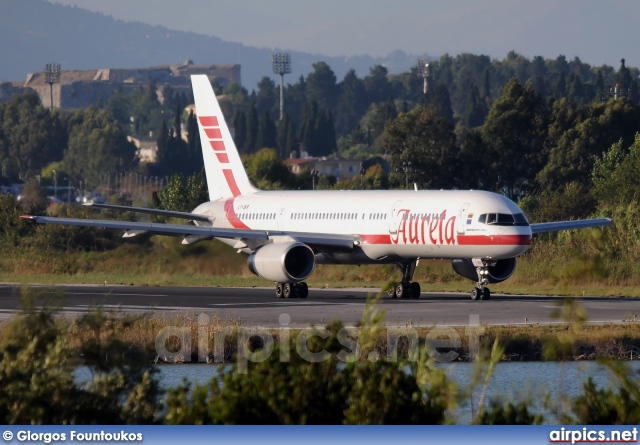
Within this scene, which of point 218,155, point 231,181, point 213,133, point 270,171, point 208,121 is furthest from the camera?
point 270,171

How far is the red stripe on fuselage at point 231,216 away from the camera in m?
48.2

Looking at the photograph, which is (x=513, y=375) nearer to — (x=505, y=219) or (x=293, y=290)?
(x=505, y=219)

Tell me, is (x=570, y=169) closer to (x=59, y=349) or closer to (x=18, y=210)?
(x=18, y=210)

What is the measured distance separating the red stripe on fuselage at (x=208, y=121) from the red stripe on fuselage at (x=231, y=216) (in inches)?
164

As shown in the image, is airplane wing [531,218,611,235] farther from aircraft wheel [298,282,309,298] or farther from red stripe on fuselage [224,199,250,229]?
red stripe on fuselage [224,199,250,229]

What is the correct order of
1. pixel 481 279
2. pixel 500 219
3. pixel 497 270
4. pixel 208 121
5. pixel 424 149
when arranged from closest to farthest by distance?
1. pixel 500 219
2. pixel 481 279
3. pixel 497 270
4. pixel 208 121
5. pixel 424 149

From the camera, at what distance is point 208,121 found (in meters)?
52.4

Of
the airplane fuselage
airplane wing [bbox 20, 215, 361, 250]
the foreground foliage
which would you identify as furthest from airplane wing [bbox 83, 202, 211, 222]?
the foreground foliage

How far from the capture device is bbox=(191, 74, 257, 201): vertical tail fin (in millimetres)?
50875

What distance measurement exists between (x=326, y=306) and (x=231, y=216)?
12382 millimetres

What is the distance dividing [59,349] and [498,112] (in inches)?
3378

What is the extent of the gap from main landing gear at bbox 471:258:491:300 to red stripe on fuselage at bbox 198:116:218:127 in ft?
53.3

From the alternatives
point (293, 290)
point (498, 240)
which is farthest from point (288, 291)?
point (498, 240)

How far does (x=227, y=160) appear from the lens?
2020 inches
